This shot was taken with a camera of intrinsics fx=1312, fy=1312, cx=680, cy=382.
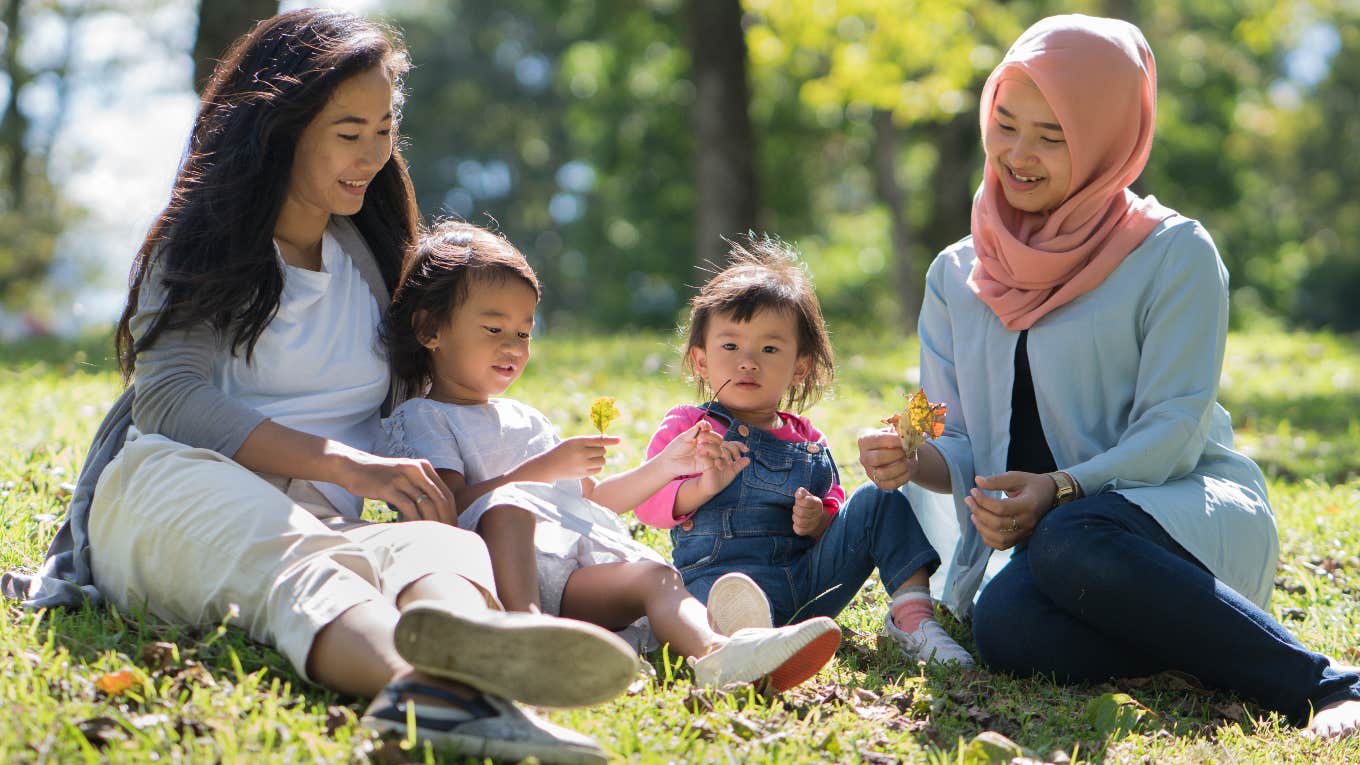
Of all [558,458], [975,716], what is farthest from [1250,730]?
[558,458]

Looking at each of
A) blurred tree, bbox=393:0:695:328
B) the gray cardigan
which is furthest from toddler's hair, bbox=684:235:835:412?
blurred tree, bbox=393:0:695:328

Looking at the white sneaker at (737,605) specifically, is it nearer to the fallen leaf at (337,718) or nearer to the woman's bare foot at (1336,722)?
the fallen leaf at (337,718)

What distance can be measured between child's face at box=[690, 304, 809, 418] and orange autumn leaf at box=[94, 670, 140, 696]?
174 centimetres

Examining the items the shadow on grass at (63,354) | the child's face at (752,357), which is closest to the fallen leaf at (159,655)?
the child's face at (752,357)

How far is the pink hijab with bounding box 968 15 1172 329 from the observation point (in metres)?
3.54

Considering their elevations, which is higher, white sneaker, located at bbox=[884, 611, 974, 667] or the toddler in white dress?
the toddler in white dress

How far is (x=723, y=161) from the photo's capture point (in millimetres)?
12008

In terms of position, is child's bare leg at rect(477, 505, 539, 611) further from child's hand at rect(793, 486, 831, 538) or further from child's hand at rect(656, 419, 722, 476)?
child's hand at rect(793, 486, 831, 538)

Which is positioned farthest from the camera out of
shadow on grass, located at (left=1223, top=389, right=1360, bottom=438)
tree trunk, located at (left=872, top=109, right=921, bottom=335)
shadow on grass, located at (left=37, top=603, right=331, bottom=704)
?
tree trunk, located at (left=872, top=109, right=921, bottom=335)

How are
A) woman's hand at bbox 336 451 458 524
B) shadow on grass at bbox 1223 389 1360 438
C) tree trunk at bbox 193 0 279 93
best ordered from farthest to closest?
tree trunk at bbox 193 0 279 93 < shadow on grass at bbox 1223 389 1360 438 < woman's hand at bbox 336 451 458 524

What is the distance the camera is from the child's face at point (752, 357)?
3646mm

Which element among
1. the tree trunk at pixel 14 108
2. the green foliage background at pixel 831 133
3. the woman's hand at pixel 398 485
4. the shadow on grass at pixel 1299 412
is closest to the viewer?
the woman's hand at pixel 398 485

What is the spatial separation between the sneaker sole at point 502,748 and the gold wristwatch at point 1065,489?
1.55 meters

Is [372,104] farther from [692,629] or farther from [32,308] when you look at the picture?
[32,308]
